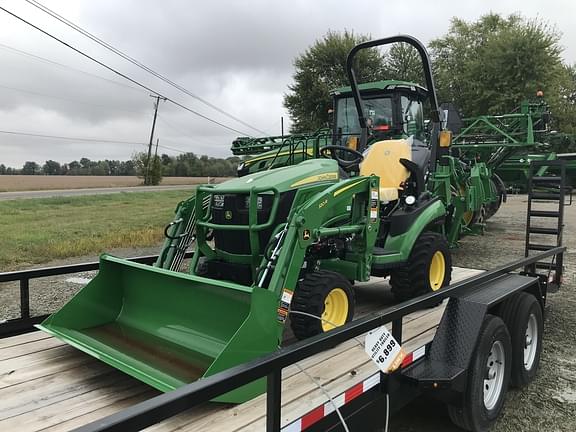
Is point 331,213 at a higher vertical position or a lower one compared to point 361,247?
higher

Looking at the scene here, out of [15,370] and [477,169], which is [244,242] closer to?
[15,370]

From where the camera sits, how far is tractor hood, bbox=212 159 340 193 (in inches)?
127

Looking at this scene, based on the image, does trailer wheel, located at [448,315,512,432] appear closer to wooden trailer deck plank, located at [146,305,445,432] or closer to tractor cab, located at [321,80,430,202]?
wooden trailer deck plank, located at [146,305,445,432]

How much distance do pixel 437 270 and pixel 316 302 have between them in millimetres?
1661

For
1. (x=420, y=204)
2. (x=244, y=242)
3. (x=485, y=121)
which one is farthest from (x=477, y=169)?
(x=244, y=242)

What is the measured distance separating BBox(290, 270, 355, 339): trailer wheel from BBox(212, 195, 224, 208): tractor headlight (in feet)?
2.56

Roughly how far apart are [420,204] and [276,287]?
1.93 metres

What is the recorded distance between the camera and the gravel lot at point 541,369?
10.3 ft

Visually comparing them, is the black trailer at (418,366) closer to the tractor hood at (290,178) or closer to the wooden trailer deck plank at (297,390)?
the wooden trailer deck plank at (297,390)

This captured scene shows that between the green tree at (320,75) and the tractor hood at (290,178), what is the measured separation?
23516mm

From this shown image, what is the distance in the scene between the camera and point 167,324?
292 centimetres

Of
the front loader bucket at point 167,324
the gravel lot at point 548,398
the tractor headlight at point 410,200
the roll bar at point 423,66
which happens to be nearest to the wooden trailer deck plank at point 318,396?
the front loader bucket at point 167,324

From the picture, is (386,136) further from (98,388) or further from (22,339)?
(98,388)

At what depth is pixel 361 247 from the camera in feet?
11.6
